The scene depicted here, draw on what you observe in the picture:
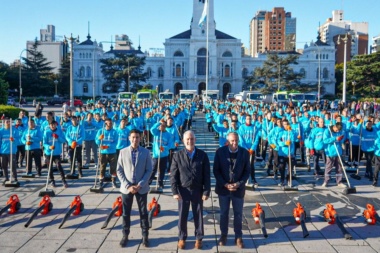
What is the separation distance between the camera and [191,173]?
6.86 meters

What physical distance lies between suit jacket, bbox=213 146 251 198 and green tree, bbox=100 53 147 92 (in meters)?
63.3

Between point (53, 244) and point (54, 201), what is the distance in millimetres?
2953

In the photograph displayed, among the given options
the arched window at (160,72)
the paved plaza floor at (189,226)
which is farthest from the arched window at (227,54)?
the paved plaza floor at (189,226)

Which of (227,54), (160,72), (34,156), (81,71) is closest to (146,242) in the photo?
(34,156)

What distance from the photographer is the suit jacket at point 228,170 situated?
23.0 feet

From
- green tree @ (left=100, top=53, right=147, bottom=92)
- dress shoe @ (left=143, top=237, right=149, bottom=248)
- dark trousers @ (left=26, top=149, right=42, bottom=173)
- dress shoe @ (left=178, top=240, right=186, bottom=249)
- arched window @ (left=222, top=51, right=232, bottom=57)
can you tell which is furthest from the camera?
arched window @ (left=222, top=51, right=232, bottom=57)

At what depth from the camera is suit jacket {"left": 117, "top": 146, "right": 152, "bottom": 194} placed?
23.4 ft

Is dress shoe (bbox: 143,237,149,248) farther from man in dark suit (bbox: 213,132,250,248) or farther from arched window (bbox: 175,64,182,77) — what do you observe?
arched window (bbox: 175,64,182,77)

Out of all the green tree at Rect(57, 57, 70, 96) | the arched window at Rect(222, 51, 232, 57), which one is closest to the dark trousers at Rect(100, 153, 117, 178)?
the green tree at Rect(57, 57, 70, 96)

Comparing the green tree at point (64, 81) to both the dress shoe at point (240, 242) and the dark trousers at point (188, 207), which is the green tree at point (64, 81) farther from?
the dress shoe at point (240, 242)

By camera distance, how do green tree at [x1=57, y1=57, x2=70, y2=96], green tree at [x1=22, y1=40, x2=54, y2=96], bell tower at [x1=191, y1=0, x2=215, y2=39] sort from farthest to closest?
bell tower at [x1=191, y1=0, x2=215, y2=39] < green tree at [x1=57, y1=57, x2=70, y2=96] < green tree at [x1=22, y1=40, x2=54, y2=96]

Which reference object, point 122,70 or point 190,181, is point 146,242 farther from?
point 122,70

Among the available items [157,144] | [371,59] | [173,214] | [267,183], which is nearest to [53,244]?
[173,214]

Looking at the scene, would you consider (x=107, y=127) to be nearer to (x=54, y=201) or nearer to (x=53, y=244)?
(x=54, y=201)
